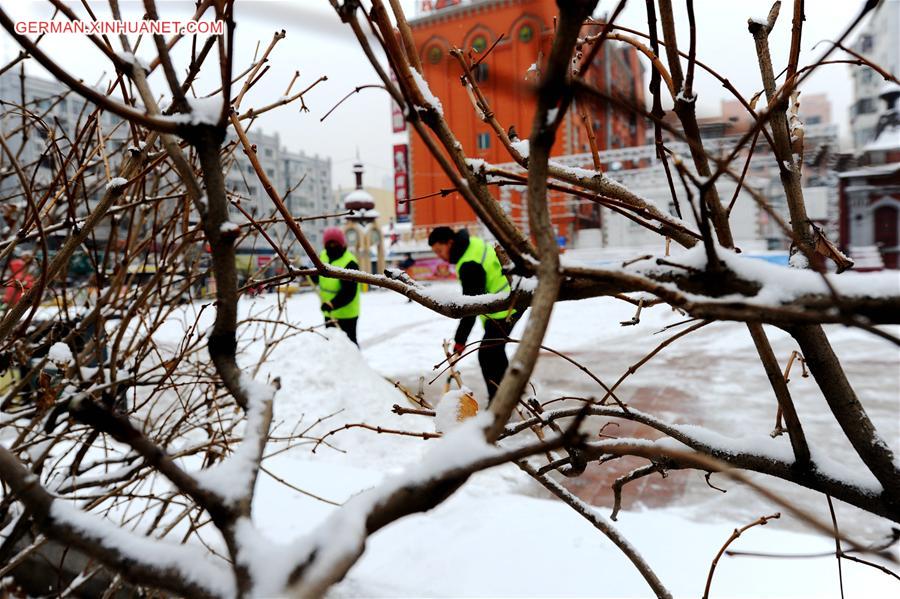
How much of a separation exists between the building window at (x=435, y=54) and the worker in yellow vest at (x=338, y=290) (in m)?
5.77

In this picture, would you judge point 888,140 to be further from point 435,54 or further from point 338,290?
point 435,54

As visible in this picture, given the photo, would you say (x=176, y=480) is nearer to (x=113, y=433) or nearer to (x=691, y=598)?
(x=113, y=433)

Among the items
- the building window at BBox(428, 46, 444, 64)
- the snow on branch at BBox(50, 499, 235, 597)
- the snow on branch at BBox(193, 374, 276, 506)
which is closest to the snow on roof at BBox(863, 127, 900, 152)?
the building window at BBox(428, 46, 444, 64)

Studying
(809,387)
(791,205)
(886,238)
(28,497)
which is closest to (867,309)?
(791,205)

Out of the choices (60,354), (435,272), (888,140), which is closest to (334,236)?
(60,354)

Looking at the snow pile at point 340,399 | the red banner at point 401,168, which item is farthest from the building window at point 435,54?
the red banner at point 401,168

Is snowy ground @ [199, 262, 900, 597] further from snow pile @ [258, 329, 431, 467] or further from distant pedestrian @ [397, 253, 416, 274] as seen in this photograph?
distant pedestrian @ [397, 253, 416, 274]

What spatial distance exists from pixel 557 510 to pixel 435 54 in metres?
2.71

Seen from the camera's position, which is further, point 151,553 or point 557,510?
point 557,510

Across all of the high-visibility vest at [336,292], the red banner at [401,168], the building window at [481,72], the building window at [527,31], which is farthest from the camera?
the red banner at [401,168]

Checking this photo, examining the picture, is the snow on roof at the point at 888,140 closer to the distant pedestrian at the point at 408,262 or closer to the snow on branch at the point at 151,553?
the distant pedestrian at the point at 408,262

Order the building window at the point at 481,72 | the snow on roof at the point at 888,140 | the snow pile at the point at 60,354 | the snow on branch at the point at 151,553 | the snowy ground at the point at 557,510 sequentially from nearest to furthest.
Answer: the snow on branch at the point at 151,553, the building window at the point at 481,72, the snow pile at the point at 60,354, the snowy ground at the point at 557,510, the snow on roof at the point at 888,140

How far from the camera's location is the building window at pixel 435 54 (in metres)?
0.96

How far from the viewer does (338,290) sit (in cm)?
686
